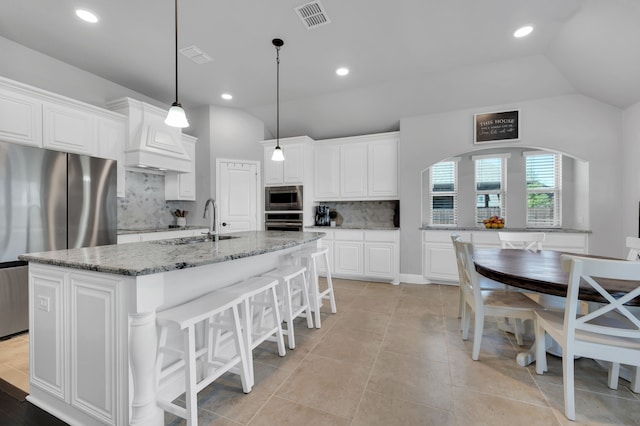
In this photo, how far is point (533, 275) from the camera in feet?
5.89

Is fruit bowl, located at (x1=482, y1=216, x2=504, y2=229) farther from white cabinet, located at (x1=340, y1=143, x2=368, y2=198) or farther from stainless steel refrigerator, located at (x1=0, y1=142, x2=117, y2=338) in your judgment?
stainless steel refrigerator, located at (x1=0, y1=142, x2=117, y2=338)

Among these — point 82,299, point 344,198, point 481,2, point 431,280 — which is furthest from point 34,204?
point 431,280

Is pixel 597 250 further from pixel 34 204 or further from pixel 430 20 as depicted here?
pixel 34 204

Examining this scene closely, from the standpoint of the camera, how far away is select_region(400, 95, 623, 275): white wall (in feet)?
11.2

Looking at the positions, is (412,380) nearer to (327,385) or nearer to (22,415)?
(327,385)

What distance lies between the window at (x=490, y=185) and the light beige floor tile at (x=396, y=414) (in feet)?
12.8

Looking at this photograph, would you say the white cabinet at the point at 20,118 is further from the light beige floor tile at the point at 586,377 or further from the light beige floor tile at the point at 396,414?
the light beige floor tile at the point at 586,377

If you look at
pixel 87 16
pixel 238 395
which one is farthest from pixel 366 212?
pixel 87 16

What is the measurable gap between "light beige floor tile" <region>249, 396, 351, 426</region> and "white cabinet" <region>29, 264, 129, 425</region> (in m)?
0.69

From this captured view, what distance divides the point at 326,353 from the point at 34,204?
311 cm

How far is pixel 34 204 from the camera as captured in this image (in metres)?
2.57

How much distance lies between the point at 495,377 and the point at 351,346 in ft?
3.51

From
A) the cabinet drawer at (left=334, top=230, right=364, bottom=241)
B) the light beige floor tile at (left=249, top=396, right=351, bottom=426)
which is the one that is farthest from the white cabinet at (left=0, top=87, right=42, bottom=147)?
the cabinet drawer at (left=334, top=230, right=364, bottom=241)

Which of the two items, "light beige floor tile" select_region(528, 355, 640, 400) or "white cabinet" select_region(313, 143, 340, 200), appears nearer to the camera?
"light beige floor tile" select_region(528, 355, 640, 400)
